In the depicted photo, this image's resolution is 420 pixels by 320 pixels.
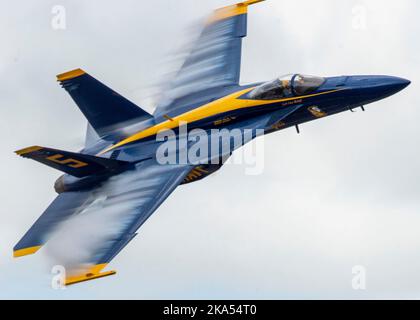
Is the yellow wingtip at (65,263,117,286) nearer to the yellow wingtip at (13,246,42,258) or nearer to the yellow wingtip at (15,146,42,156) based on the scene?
the yellow wingtip at (13,246,42,258)

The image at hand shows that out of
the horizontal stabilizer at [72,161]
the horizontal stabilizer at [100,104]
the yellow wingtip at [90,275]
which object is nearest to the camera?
the yellow wingtip at [90,275]

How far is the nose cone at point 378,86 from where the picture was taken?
3417cm

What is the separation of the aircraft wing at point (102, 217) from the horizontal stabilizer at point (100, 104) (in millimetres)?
1980

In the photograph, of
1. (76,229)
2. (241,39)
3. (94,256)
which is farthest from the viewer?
(241,39)

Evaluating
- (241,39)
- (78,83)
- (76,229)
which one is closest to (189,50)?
(241,39)

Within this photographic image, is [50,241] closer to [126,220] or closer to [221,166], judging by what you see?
[126,220]

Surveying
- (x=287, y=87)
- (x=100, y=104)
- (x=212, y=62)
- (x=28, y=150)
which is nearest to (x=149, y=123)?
(x=100, y=104)

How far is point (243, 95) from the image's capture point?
35.2 m

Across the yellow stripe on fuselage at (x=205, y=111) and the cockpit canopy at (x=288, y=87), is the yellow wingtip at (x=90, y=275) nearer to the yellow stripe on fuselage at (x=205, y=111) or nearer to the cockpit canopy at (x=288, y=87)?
the yellow stripe on fuselage at (x=205, y=111)

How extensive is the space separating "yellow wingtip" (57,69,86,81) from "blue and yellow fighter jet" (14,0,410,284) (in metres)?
0.03

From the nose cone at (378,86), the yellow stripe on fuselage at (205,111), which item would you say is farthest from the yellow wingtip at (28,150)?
the nose cone at (378,86)

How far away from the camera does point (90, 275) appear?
1195 inches

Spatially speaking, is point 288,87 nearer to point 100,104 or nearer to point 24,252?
point 100,104

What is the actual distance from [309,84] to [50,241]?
30.8 feet
